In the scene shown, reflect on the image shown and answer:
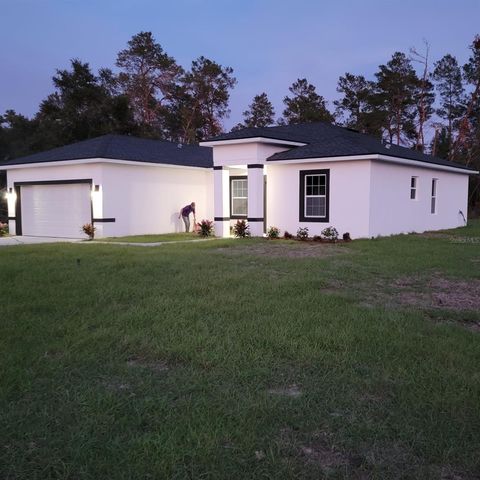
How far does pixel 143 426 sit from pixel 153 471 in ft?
1.84

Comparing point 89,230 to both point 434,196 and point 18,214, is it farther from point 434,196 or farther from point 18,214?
point 434,196

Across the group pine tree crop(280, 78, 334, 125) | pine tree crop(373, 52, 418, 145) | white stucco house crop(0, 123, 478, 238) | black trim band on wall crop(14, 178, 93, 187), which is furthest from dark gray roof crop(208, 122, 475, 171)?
pine tree crop(280, 78, 334, 125)

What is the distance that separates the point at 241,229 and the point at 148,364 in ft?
43.3

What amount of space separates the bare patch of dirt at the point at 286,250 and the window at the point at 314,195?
1594mm

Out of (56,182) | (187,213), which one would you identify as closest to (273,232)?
(187,213)

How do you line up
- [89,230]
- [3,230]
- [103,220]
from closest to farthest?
[89,230] < [103,220] < [3,230]

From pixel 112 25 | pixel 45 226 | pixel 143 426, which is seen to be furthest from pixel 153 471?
pixel 112 25

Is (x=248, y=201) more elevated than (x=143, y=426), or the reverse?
(x=248, y=201)

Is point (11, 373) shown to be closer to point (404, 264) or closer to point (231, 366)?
point (231, 366)

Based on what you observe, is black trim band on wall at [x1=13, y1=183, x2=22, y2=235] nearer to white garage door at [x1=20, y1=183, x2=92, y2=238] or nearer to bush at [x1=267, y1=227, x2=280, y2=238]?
white garage door at [x1=20, y1=183, x2=92, y2=238]

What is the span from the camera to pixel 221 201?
18672 mm

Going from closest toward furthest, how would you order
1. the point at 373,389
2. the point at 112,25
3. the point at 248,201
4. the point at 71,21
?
the point at 373,389 < the point at 248,201 < the point at 71,21 < the point at 112,25

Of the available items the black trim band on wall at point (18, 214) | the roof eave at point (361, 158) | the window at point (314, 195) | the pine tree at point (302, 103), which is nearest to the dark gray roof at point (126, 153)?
the black trim band on wall at point (18, 214)

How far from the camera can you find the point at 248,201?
18.0 meters
